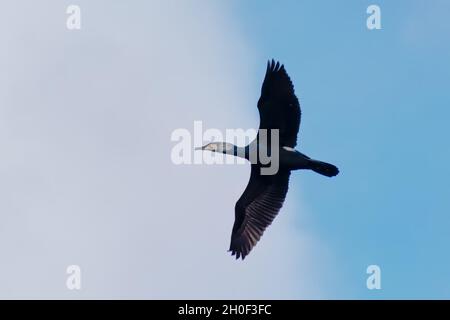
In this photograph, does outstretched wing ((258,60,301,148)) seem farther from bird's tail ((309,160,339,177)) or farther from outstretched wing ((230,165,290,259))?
outstretched wing ((230,165,290,259))

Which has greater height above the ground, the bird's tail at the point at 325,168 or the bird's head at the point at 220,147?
the bird's head at the point at 220,147

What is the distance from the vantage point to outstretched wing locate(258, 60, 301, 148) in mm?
18562

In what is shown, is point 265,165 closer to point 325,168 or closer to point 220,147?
point 220,147

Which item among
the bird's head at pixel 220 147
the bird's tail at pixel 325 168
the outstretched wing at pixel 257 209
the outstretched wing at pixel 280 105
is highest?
the outstretched wing at pixel 280 105

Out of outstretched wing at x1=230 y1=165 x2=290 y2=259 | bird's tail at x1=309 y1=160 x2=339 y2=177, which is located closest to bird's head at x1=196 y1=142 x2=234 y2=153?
outstretched wing at x1=230 y1=165 x2=290 y2=259

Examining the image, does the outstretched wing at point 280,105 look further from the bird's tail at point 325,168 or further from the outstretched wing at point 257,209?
the outstretched wing at point 257,209

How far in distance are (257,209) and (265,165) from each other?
90 cm

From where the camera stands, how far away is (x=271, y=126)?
18969 mm

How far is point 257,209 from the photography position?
19.9m

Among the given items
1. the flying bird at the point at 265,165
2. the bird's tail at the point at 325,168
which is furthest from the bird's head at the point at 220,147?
the bird's tail at the point at 325,168

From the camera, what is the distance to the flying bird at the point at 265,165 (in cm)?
1862
